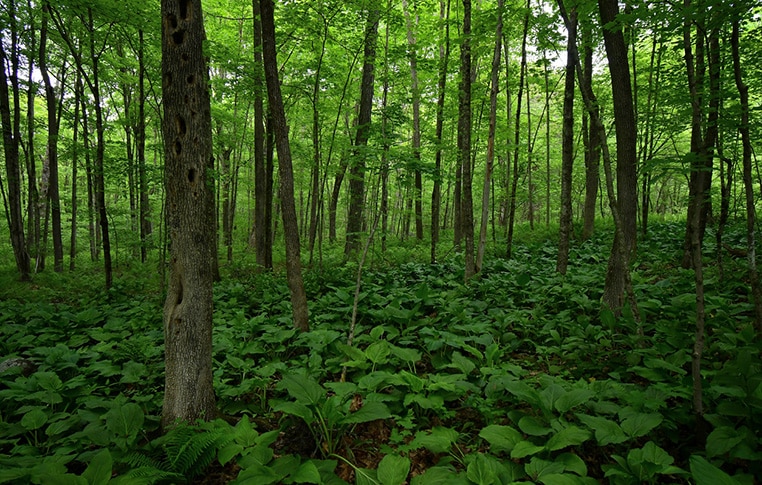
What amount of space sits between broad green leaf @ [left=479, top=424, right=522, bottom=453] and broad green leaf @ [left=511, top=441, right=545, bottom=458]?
100 mm

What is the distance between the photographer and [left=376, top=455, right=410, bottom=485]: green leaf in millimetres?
2363

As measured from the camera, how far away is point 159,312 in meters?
7.14

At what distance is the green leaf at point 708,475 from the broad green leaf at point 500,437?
974mm

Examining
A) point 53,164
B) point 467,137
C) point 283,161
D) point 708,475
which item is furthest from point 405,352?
point 53,164

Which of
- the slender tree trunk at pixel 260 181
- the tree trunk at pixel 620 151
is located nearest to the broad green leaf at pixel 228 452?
the tree trunk at pixel 620 151

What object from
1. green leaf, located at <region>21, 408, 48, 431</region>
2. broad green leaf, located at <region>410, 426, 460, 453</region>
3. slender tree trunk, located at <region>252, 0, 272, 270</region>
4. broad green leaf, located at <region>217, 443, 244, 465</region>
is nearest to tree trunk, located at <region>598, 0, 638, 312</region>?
broad green leaf, located at <region>410, 426, 460, 453</region>

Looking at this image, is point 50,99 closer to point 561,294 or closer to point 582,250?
point 561,294

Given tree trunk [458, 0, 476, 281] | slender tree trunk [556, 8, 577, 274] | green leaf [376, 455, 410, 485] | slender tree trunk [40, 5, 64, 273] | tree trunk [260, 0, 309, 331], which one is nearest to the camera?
green leaf [376, 455, 410, 485]

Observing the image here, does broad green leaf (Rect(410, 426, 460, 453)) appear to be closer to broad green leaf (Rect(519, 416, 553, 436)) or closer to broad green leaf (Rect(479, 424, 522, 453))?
broad green leaf (Rect(479, 424, 522, 453))

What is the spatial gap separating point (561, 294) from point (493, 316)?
4.54ft

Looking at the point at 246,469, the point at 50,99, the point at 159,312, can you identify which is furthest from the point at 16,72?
the point at 246,469

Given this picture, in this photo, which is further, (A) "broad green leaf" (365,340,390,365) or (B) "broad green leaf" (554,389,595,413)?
(A) "broad green leaf" (365,340,390,365)

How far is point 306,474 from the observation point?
2293 millimetres

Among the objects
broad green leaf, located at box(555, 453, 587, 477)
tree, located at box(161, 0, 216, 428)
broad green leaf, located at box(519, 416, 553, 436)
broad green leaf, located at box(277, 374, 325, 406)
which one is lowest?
broad green leaf, located at box(555, 453, 587, 477)
